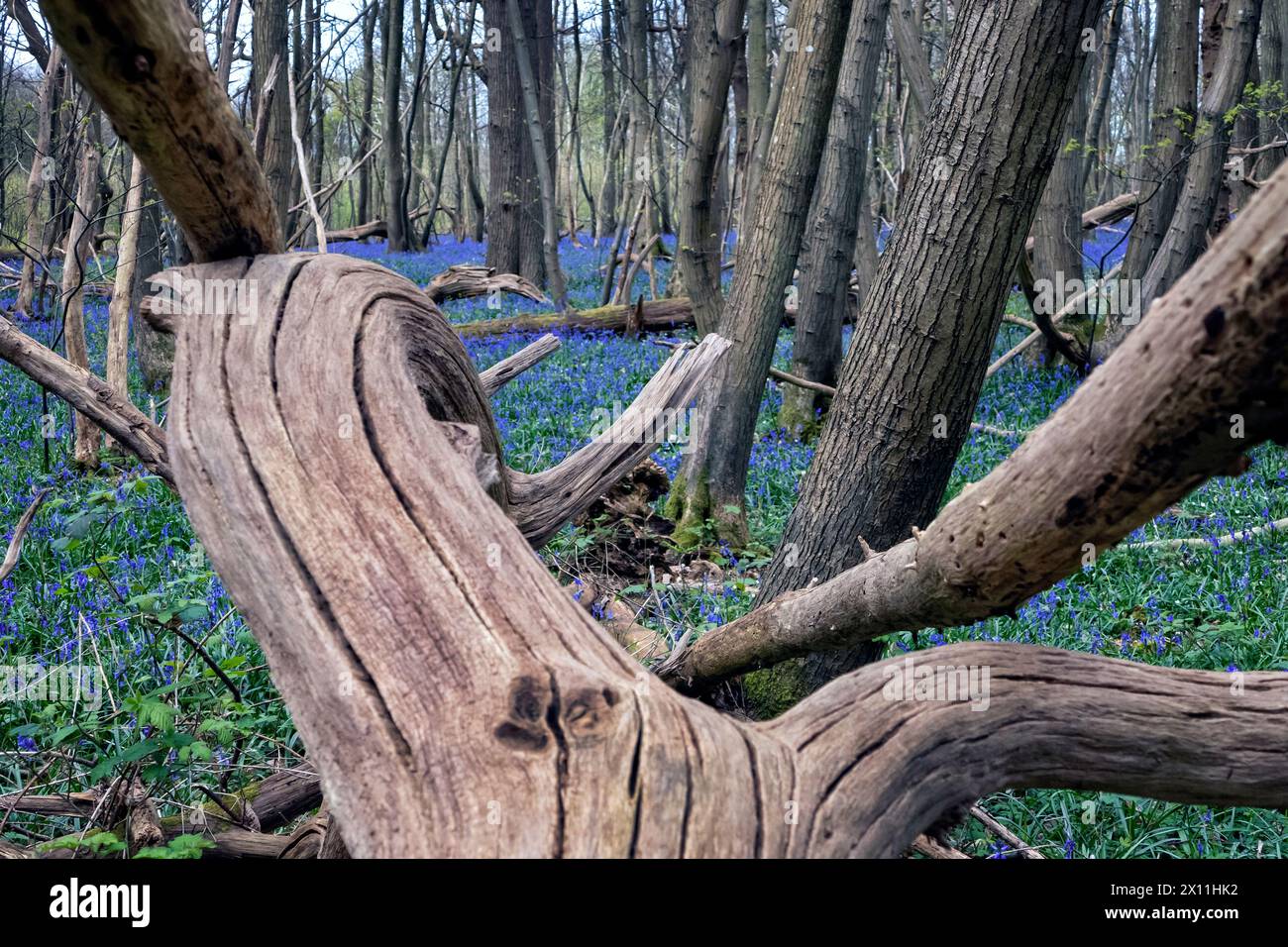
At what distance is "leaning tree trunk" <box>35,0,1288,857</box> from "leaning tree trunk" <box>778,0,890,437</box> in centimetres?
566

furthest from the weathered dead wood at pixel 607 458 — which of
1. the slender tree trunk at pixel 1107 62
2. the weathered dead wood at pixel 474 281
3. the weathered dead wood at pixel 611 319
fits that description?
the weathered dead wood at pixel 474 281

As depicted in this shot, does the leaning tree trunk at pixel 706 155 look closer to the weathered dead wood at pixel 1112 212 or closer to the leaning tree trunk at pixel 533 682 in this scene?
the leaning tree trunk at pixel 533 682

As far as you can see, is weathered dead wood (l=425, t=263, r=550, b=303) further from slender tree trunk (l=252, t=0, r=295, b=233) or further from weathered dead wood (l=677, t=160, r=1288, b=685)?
weathered dead wood (l=677, t=160, r=1288, b=685)

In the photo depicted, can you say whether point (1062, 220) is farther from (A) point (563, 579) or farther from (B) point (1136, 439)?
(B) point (1136, 439)

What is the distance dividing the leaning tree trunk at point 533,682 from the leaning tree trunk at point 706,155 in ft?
16.4

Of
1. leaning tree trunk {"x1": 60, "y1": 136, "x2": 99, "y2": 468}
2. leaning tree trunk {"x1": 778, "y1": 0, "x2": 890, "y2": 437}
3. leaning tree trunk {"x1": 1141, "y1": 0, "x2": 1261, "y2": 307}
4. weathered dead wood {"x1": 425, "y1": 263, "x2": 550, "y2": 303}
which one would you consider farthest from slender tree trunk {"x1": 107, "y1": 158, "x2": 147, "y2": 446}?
leaning tree trunk {"x1": 1141, "y1": 0, "x2": 1261, "y2": 307}

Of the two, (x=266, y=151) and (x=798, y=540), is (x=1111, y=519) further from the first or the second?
(x=266, y=151)

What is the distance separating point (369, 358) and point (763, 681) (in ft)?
7.05

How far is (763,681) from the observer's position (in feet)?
12.1

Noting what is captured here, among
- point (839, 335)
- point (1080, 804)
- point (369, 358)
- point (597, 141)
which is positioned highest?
point (597, 141)

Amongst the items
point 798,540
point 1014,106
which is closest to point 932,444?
point 798,540

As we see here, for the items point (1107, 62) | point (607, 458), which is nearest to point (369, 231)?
point (1107, 62)

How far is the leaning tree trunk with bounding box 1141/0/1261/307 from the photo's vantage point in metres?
7.98

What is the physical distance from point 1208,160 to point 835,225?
3486 mm
